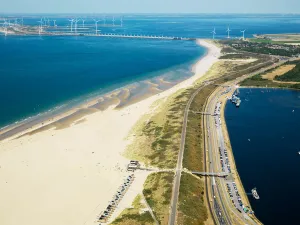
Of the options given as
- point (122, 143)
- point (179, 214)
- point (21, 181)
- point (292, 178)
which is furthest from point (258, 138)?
point (21, 181)

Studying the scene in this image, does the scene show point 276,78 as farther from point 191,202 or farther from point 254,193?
point 191,202

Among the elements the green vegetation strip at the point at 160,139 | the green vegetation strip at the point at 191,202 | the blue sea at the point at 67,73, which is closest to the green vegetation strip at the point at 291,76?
the blue sea at the point at 67,73

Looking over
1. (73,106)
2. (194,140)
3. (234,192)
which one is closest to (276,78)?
(194,140)

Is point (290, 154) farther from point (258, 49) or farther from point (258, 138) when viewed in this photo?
point (258, 49)

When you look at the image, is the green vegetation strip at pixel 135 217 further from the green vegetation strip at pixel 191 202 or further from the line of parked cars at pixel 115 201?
the green vegetation strip at pixel 191 202

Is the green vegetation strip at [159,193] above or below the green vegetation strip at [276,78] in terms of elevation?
below

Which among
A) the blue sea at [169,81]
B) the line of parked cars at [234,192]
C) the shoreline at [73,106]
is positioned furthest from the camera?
the shoreline at [73,106]
